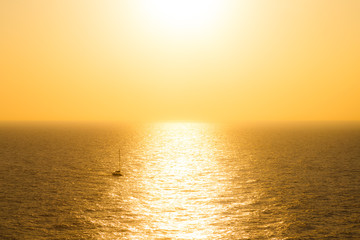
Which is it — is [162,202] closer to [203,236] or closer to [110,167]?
[203,236]

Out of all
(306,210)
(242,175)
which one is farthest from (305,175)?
(306,210)

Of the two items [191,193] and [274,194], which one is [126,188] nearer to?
[191,193]

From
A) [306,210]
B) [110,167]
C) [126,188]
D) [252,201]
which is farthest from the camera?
[110,167]

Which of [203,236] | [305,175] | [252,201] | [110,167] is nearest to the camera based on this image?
[203,236]

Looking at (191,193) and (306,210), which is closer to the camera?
(306,210)

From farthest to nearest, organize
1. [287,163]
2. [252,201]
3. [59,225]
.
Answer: [287,163], [252,201], [59,225]

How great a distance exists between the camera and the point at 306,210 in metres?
42.3

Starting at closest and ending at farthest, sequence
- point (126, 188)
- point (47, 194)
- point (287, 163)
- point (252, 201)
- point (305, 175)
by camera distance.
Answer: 1. point (252, 201)
2. point (47, 194)
3. point (126, 188)
4. point (305, 175)
5. point (287, 163)

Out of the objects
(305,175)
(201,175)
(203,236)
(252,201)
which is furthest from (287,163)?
(203,236)

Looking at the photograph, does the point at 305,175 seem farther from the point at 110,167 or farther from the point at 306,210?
the point at 110,167

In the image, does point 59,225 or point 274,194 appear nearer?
point 59,225

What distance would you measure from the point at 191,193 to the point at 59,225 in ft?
80.4

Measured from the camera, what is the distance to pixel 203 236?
111ft

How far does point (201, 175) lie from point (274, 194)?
22808mm
